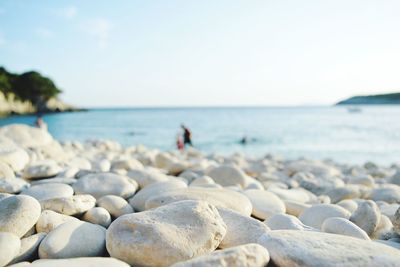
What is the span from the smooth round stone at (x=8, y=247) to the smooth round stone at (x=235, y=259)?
0.85m

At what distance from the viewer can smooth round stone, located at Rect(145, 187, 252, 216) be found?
8.25 ft

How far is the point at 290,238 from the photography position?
5.48ft

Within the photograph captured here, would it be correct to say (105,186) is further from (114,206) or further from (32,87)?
(32,87)

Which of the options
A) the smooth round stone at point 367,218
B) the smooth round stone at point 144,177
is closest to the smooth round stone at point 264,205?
the smooth round stone at point 367,218

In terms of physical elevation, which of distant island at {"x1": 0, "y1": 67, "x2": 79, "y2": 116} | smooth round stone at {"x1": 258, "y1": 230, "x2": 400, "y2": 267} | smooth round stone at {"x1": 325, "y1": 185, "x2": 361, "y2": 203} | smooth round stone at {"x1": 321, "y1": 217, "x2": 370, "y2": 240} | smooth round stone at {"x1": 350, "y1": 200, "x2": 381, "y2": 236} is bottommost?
smooth round stone at {"x1": 325, "y1": 185, "x2": 361, "y2": 203}

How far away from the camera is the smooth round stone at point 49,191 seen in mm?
2604

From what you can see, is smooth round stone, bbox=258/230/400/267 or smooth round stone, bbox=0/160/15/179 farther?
smooth round stone, bbox=0/160/15/179

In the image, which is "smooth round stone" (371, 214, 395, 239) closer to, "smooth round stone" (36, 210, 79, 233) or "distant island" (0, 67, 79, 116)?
A: "smooth round stone" (36, 210, 79, 233)

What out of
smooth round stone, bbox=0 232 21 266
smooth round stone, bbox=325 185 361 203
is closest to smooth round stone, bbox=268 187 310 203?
smooth round stone, bbox=325 185 361 203

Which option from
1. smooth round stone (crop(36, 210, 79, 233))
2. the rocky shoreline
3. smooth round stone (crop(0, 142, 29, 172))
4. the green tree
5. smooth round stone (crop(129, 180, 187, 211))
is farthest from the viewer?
the green tree

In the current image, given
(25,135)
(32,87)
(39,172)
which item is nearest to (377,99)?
(32,87)

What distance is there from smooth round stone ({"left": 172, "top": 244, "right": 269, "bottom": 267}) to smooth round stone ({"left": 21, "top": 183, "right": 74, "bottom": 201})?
4.92 feet

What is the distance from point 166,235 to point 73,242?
1.67 feet

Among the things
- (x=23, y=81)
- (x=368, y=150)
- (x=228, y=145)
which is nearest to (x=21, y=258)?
(x=368, y=150)
